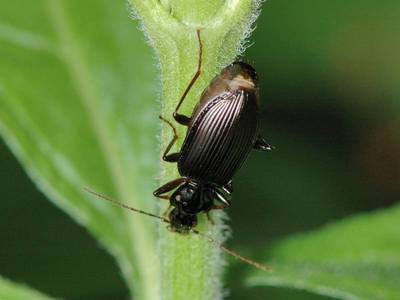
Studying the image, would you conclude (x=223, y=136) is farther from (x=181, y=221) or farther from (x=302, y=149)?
(x=302, y=149)

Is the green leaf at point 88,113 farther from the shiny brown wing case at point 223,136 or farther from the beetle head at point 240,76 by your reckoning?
the beetle head at point 240,76

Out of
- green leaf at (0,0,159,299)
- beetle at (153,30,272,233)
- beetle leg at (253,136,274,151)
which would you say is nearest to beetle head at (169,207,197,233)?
beetle at (153,30,272,233)

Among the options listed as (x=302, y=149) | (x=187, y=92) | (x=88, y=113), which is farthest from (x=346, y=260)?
(x=302, y=149)

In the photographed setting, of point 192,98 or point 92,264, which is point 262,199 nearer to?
point 92,264

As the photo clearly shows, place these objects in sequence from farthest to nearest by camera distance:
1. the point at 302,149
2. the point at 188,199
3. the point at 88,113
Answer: the point at 302,149 < the point at 88,113 < the point at 188,199

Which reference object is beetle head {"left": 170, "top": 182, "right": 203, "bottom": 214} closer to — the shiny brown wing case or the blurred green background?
the shiny brown wing case

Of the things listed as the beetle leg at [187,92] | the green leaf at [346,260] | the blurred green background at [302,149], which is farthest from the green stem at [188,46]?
the blurred green background at [302,149]
